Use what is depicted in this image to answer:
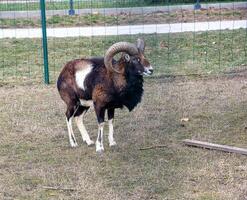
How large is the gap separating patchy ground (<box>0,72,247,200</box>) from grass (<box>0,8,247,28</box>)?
5921 mm

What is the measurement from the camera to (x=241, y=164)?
736 cm

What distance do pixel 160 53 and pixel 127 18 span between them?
13.4 ft

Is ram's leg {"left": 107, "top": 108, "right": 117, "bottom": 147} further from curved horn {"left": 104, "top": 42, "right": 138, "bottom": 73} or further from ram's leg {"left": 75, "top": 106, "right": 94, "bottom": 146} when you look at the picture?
curved horn {"left": 104, "top": 42, "right": 138, "bottom": 73}

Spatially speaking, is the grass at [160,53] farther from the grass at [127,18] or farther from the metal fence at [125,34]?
the grass at [127,18]

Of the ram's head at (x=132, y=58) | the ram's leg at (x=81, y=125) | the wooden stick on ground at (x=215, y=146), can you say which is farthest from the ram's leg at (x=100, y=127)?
the wooden stick on ground at (x=215, y=146)

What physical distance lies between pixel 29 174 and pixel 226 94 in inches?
163

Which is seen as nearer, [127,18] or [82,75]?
[82,75]

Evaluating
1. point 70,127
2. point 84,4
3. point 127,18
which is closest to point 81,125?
point 70,127

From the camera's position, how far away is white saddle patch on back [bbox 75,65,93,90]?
7.94 meters

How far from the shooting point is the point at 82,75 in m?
7.97

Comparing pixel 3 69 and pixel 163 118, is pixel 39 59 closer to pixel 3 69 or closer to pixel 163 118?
pixel 3 69

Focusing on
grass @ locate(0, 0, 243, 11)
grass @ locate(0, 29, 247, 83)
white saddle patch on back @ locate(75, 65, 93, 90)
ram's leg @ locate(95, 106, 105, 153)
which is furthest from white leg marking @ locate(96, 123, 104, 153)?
grass @ locate(0, 0, 243, 11)

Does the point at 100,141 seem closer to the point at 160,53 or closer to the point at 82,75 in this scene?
the point at 82,75

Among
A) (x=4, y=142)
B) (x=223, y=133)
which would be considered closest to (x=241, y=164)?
(x=223, y=133)
